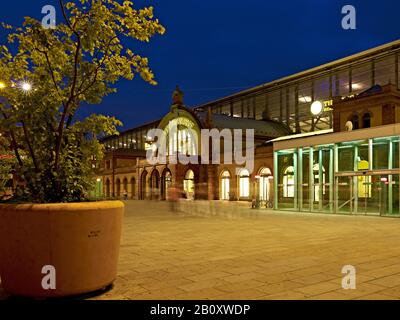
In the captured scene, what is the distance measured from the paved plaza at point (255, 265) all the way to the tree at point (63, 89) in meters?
1.91

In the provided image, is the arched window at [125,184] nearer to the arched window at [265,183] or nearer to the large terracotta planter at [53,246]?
the arched window at [265,183]

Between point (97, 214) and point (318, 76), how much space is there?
45427 millimetres

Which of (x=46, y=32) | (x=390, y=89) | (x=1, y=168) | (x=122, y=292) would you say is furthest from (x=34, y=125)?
(x=390, y=89)

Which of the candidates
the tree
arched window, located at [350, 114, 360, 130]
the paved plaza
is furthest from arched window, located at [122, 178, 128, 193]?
the tree

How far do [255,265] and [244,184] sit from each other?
1299 inches

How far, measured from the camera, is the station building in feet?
77.5

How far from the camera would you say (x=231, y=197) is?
42094 mm

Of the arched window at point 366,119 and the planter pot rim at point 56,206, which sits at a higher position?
the arched window at point 366,119

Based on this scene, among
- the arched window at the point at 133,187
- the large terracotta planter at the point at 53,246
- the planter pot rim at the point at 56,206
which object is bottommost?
the arched window at the point at 133,187

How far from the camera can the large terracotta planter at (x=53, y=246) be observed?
18.1 feet
